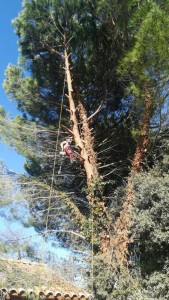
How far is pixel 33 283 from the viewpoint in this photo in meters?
8.05

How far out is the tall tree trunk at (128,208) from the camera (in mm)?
7645

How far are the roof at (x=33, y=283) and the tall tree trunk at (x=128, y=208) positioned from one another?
969mm

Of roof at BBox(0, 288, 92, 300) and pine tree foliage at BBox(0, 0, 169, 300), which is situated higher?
pine tree foliage at BBox(0, 0, 169, 300)

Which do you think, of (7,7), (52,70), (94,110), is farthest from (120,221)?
(7,7)

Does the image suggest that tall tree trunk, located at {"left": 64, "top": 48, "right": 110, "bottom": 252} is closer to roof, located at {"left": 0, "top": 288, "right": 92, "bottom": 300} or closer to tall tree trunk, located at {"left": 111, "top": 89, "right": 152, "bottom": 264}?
tall tree trunk, located at {"left": 111, "top": 89, "right": 152, "bottom": 264}

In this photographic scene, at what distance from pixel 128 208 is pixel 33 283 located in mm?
2345

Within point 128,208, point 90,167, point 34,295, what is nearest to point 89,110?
point 90,167

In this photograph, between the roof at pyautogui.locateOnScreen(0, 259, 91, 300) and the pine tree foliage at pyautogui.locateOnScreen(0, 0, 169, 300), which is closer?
the roof at pyautogui.locateOnScreen(0, 259, 91, 300)

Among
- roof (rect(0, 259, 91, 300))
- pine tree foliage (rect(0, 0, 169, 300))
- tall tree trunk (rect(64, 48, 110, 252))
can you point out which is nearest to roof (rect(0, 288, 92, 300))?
roof (rect(0, 259, 91, 300))

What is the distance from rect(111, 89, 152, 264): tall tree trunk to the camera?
764 centimetres

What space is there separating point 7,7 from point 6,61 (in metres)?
1.39

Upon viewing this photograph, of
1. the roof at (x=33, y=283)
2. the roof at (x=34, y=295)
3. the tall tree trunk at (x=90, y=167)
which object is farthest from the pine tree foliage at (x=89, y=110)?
the roof at (x=34, y=295)

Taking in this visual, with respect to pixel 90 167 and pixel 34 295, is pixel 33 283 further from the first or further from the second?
pixel 90 167

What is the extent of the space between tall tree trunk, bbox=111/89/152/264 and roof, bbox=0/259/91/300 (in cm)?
97
